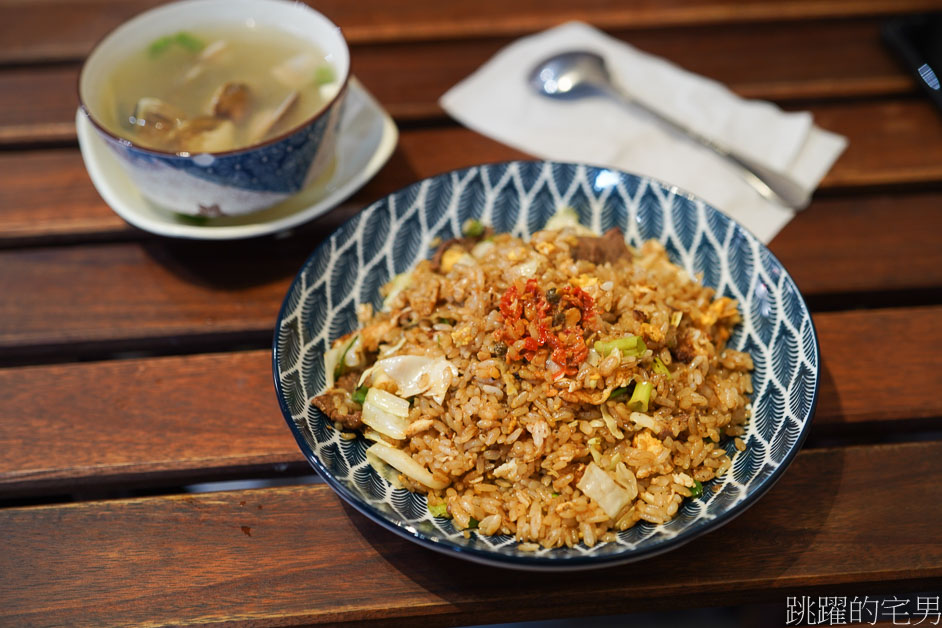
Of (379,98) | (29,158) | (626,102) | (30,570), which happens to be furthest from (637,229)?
(29,158)

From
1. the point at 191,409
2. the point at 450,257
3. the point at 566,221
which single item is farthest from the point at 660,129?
the point at 191,409

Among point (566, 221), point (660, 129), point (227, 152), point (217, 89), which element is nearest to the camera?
point (227, 152)

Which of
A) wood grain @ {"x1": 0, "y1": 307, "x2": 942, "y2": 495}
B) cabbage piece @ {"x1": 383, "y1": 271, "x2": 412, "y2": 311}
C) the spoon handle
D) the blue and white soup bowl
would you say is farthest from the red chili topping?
the spoon handle

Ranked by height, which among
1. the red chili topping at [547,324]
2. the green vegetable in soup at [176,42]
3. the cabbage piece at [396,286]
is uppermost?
the green vegetable in soup at [176,42]

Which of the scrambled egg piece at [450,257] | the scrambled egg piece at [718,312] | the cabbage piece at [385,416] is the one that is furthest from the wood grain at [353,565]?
the scrambled egg piece at [450,257]
